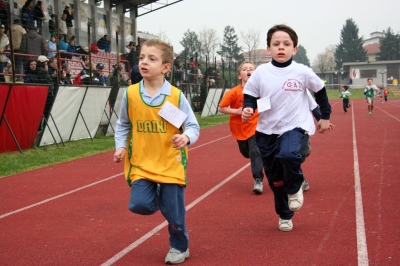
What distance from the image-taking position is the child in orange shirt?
8.45 meters

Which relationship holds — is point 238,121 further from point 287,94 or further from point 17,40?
point 17,40

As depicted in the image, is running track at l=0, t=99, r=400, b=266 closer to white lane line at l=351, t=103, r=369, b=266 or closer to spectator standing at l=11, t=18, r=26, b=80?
white lane line at l=351, t=103, r=369, b=266

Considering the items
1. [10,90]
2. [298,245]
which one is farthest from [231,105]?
[10,90]

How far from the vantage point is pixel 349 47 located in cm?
13250

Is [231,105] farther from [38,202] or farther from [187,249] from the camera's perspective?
[187,249]

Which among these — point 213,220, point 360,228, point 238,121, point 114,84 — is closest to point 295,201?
point 360,228

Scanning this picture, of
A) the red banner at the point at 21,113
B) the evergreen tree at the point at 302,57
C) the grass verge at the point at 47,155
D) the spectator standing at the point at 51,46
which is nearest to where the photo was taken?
the grass verge at the point at 47,155

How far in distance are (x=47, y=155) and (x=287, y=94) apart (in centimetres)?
948

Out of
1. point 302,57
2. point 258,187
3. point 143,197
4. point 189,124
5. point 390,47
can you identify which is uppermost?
Result: point 302,57

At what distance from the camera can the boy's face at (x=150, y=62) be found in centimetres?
480

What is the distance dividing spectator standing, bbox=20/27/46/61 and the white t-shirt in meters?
10.5

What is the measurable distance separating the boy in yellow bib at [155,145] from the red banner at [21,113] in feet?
31.4

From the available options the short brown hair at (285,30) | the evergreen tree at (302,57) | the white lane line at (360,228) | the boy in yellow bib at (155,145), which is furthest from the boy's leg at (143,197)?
the evergreen tree at (302,57)

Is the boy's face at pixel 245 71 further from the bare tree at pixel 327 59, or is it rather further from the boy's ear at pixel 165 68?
the bare tree at pixel 327 59
